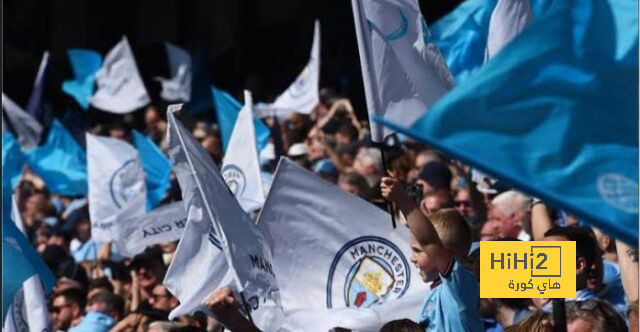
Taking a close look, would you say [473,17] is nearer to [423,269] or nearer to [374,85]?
[374,85]

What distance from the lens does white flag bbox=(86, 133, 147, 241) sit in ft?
38.0

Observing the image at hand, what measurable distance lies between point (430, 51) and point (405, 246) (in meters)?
0.81

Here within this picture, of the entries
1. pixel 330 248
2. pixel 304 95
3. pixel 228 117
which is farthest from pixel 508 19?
pixel 304 95

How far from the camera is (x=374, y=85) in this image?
21.4 feet

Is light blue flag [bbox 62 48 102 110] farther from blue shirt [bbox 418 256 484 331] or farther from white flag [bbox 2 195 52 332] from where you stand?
blue shirt [bbox 418 256 484 331]

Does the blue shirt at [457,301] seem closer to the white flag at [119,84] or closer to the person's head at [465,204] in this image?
the person's head at [465,204]

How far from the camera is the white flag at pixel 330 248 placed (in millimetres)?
6684

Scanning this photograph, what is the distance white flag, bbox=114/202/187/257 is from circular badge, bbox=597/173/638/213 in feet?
17.8

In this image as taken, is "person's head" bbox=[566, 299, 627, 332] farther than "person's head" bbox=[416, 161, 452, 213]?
No

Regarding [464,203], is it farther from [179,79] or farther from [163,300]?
[179,79]

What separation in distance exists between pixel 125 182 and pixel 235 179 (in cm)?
318

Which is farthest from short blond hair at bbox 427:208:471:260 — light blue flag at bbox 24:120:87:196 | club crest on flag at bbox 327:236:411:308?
light blue flag at bbox 24:120:87:196

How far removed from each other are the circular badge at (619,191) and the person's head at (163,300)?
203 inches

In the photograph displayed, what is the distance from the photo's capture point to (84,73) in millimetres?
17172
